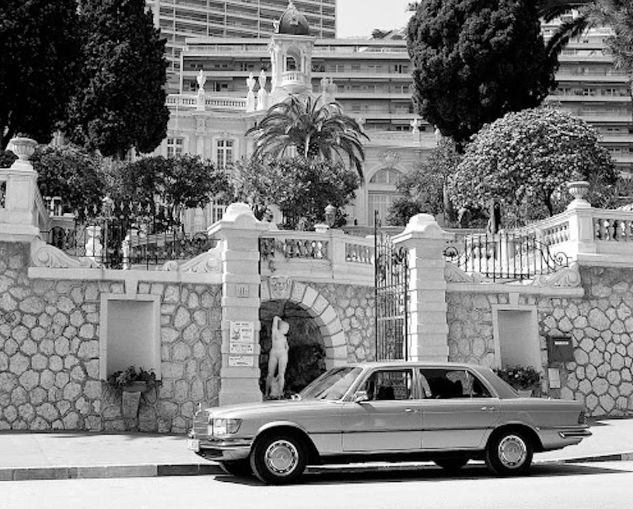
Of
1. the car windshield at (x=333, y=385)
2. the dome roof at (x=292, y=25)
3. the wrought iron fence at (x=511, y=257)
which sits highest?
the dome roof at (x=292, y=25)

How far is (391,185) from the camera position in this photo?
67.2 metres

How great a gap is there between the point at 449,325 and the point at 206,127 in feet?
150

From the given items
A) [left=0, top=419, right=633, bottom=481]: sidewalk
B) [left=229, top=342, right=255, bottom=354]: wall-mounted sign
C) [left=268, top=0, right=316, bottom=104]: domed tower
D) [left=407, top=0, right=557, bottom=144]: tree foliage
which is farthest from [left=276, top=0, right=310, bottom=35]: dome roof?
[left=0, top=419, right=633, bottom=481]: sidewalk

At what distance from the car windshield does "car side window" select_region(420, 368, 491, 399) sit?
0.92 m

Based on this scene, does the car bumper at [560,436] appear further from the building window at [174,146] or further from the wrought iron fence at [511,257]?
the building window at [174,146]

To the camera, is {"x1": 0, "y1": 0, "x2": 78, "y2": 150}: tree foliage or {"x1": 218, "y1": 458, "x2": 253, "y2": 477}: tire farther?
{"x1": 0, "y1": 0, "x2": 78, "y2": 150}: tree foliage

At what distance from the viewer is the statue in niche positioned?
2011 cm

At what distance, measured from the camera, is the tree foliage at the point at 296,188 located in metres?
43.7

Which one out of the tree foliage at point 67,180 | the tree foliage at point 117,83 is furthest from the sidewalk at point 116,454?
the tree foliage at point 117,83

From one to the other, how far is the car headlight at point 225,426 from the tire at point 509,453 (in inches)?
128

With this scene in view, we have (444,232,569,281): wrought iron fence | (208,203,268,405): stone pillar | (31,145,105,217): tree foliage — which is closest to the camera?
(208,203,268,405): stone pillar

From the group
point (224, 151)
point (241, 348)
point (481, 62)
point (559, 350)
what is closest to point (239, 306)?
point (241, 348)

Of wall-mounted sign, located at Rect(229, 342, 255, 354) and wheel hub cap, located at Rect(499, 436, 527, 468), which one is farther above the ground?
wall-mounted sign, located at Rect(229, 342, 255, 354)

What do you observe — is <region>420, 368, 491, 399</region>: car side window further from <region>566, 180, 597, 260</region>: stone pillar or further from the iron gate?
<region>566, 180, 597, 260</region>: stone pillar
